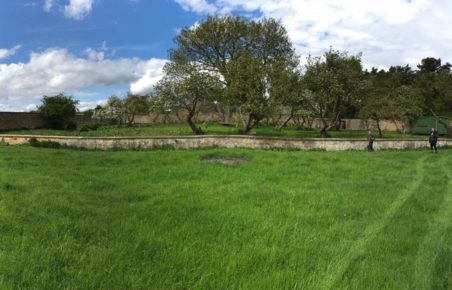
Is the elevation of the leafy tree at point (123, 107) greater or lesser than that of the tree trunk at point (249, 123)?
greater

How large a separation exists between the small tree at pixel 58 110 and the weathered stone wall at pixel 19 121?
86cm

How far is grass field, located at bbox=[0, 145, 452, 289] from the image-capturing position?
16.0 ft

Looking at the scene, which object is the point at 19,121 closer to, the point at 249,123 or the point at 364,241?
the point at 249,123

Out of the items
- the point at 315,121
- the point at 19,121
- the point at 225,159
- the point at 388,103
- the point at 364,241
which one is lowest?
the point at 364,241

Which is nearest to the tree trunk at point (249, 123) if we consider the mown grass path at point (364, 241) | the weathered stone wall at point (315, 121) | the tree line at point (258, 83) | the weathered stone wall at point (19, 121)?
the tree line at point (258, 83)

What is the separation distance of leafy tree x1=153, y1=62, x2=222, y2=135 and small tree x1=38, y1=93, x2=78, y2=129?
50.1 feet

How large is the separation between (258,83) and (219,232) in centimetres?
2431

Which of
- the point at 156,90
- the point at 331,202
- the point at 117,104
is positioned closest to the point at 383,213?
the point at 331,202

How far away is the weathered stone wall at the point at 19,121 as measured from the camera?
35.3 m

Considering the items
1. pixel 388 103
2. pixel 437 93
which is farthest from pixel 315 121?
pixel 388 103

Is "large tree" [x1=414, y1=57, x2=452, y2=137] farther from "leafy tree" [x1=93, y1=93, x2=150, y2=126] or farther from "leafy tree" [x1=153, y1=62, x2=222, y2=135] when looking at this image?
"leafy tree" [x1=93, y1=93, x2=150, y2=126]

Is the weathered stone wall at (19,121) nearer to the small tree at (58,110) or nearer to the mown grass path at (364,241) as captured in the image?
the small tree at (58,110)

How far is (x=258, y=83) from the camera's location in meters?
30.2

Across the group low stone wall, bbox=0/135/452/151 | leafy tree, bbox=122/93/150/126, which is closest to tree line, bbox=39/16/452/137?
low stone wall, bbox=0/135/452/151
